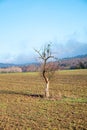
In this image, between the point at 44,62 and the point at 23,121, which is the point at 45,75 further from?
the point at 23,121

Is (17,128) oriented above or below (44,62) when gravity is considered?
below

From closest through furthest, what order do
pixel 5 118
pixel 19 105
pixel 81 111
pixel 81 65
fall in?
pixel 5 118 → pixel 81 111 → pixel 19 105 → pixel 81 65

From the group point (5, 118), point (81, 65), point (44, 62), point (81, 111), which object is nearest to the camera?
point (5, 118)

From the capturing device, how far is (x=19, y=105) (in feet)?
81.5

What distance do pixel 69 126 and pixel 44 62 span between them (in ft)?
50.2

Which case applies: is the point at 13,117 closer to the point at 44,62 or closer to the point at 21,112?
the point at 21,112

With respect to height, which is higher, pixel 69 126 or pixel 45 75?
pixel 45 75

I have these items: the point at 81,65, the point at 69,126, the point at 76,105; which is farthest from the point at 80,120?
the point at 81,65

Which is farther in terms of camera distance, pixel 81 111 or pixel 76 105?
pixel 76 105

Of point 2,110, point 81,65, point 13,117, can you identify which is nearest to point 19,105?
point 2,110

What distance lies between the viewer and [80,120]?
1762cm

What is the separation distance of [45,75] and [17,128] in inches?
634

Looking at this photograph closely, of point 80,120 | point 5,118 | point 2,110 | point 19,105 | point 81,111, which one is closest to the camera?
point 80,120

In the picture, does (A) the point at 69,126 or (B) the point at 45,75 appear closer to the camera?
(A) the point at 69,126
